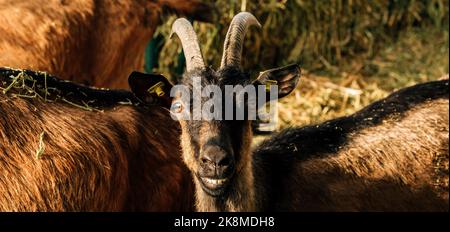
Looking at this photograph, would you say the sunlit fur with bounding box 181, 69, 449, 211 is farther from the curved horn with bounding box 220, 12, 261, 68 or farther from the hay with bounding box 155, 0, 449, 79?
the hay with bounding box 155, 0, 449, 79

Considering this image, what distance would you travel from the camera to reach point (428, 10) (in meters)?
11.7

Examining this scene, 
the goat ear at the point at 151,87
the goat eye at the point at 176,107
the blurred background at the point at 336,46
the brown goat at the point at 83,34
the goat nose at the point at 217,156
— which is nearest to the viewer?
the goat nose at the point at 217,156

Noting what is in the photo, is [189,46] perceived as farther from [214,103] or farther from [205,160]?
[205,160]

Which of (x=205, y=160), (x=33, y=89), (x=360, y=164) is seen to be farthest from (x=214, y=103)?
(x=360, y=164)

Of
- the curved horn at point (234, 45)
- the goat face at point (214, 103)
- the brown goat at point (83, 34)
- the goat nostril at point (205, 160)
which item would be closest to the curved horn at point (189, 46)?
the goat face at point (214, 103)

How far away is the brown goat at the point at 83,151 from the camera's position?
4.48 metres

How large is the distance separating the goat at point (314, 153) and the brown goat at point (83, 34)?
5.69 ft

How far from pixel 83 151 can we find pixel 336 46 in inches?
281

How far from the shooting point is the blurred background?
10.0 meters

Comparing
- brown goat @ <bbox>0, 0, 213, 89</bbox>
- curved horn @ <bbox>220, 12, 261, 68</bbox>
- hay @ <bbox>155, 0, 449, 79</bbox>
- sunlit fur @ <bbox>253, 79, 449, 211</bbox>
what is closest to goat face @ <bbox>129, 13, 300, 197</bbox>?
curved horn @ <bbox>220, 12, 261, 68</bbox>

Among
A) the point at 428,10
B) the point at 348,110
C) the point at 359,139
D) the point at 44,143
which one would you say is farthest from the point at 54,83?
the point at 428,10

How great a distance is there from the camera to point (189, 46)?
4738 millimetres

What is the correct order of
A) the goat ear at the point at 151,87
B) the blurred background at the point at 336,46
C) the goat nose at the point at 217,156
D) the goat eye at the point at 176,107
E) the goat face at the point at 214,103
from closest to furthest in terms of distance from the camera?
the goat nose at the point at 217,156
the goat face at the point at 214,103
the goat eye at the point at 176,107
the goat ear at the point at 151,87
the blurred background at the point at 336,46

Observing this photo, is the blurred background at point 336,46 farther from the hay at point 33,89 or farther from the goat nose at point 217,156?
the goat nose at point 217,156
